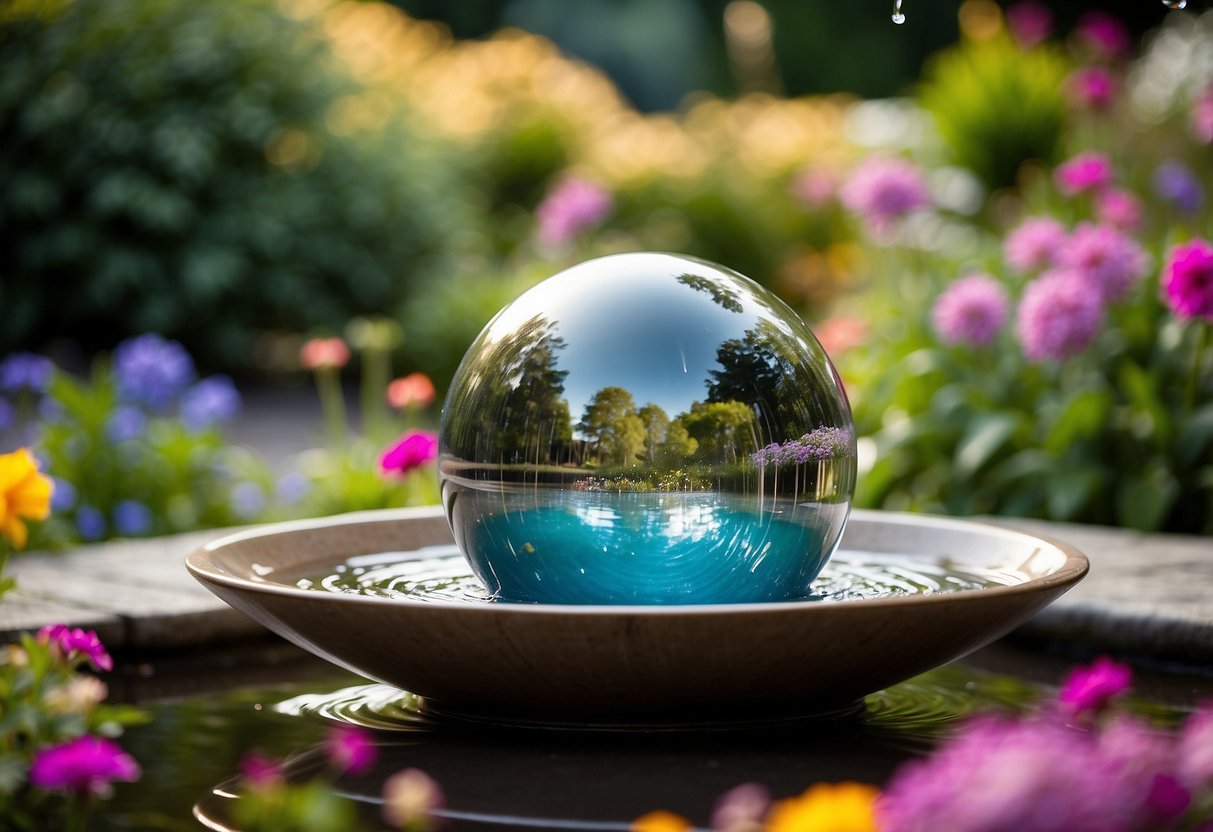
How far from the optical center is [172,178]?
11.8 metres

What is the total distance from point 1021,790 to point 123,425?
5.29 metres

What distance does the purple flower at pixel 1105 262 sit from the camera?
5520 millimetres

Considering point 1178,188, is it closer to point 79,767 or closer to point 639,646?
point 639,646

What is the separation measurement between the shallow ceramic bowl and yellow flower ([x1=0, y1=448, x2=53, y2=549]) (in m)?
0.48

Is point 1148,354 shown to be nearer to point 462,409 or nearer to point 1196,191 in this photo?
point 1196,191

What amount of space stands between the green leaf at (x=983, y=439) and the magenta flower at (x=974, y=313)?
315mm

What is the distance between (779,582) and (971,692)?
66 cm

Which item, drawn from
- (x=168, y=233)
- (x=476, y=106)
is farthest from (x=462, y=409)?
(x=476, y=106)

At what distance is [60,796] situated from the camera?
101 inches

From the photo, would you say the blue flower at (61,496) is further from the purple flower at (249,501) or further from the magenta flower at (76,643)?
the magenta flower at (76,643)

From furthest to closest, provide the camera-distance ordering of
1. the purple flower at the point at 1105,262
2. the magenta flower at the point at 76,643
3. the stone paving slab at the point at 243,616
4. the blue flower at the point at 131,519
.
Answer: the blue flower at the point at 131,519, the purple flower at the point at 1105,262, the stone paving slab at the point at 243,616, the magenta flower at the point at 76,643

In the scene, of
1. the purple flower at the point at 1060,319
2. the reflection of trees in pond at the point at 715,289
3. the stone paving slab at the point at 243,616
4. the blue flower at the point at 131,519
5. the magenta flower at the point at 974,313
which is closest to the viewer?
the reflection of trees in pond at the point at 715,289

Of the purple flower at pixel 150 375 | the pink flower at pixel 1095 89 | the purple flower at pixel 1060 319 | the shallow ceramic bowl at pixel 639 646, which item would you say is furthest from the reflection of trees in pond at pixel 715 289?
the pink flower at pixel 1095 89

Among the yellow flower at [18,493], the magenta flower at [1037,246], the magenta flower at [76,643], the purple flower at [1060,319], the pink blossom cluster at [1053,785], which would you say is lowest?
the pink blossom cluster at [1053,785]
